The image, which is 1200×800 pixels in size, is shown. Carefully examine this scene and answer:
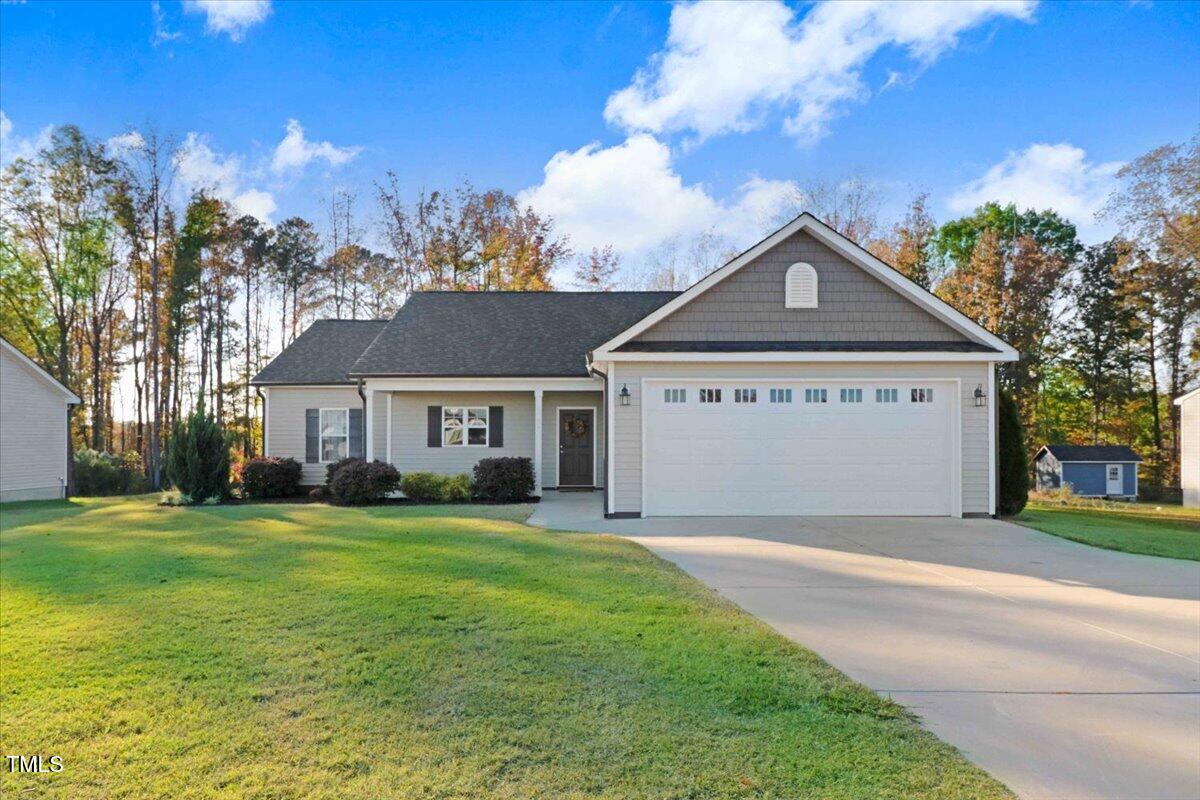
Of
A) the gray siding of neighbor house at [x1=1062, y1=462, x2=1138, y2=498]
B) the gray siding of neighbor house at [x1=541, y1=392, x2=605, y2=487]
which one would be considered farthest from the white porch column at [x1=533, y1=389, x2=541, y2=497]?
the gray siding of neighbor house at [x1=1062, y1=462, x2=1138, y2=498]

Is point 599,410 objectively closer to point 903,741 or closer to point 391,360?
point 391,360

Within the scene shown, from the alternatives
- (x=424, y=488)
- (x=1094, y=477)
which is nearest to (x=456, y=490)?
(x=424, y=488)

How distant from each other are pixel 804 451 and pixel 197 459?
12668 mm

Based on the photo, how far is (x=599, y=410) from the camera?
16.8 metres

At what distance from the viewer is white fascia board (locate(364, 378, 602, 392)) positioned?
15328 millimetres

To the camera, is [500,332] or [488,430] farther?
[500,332]

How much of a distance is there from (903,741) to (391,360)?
1457 cm

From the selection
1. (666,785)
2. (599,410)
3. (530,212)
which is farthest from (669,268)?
(666,785)

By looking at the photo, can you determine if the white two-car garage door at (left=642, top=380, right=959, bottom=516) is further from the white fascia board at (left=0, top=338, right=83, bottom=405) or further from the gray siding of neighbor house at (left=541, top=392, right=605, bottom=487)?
the white fascia board at (left=0, top=338, right=83, bottom=405)

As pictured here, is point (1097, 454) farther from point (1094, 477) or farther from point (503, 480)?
point (503, 480)

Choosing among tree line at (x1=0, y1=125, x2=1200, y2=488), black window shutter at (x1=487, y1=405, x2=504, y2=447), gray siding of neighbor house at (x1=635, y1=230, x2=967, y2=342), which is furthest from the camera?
tree line at (x1=0, y1=125, x2=1200, y2=488)

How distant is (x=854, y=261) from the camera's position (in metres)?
12.5

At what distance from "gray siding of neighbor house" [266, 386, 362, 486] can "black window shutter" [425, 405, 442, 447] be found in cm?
250

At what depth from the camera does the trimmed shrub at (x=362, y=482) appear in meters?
14.0
